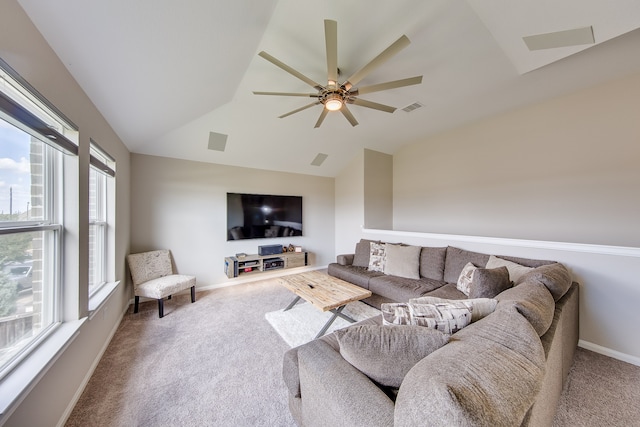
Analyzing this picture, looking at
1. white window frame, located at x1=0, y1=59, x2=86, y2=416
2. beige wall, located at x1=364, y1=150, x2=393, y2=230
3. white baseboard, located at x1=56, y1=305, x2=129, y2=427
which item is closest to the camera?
white window frame, located at x1=0, y1=59, x2=86, y2=416

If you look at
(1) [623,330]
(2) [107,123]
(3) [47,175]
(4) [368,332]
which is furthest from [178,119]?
(1) [623,330]

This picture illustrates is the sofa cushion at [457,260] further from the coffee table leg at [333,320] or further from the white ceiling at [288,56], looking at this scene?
the white ceiling at [288,56]

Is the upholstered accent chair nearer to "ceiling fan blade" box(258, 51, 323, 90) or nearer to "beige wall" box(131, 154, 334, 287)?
"beige wall" box(131, 154, 334, 287)

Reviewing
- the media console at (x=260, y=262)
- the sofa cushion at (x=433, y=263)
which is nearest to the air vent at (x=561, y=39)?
the sofa cushion at (x=433, y=263)

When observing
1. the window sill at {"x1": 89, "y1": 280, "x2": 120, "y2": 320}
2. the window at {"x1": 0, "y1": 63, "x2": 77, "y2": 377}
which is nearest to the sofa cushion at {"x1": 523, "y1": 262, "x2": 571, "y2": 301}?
the window at {"x1": 0, "y1": 63, "x2": 77, "y2": 377}

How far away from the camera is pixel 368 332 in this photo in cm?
102

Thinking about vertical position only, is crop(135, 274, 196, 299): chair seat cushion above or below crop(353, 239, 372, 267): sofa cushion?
below

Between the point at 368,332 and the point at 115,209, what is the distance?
316 centimetres

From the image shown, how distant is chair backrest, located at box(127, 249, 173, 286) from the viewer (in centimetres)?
299

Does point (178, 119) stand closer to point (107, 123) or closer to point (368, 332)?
point (107, 123)

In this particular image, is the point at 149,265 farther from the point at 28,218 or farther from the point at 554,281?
the point at 554,281

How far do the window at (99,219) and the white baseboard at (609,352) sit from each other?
4.99 meters

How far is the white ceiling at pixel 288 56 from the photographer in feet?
4.70

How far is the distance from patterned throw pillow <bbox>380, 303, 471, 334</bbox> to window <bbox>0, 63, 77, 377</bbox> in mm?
1996
